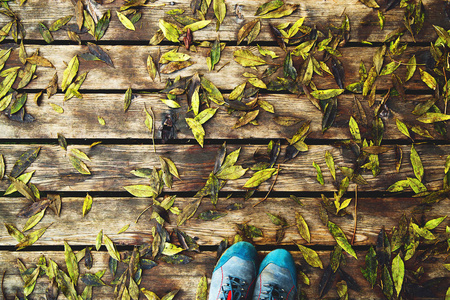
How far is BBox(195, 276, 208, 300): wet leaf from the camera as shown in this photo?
1502 mm

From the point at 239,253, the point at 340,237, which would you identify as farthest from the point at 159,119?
the point at 340,237

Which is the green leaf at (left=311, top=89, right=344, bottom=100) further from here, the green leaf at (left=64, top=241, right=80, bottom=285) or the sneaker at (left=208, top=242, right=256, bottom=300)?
the green leaf at (left=64, top=241, right=80, bottom=285)

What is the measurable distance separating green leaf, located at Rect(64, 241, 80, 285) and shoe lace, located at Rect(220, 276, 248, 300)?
772 millimetres

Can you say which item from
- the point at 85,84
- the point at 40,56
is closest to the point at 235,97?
the point at 85,84

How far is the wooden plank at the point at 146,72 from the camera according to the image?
153 centimetres

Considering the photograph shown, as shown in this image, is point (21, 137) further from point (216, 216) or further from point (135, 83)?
point (216, 216)

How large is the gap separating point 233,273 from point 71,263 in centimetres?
86

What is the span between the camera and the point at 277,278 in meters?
1.46

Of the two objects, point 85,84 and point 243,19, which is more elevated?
point 243,19

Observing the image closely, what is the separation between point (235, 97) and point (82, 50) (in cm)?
87

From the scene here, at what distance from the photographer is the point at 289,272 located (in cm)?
147

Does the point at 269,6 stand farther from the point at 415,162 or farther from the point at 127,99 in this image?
the point at 415,162

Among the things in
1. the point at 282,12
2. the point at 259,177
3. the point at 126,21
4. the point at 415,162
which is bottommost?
the point at 259,177

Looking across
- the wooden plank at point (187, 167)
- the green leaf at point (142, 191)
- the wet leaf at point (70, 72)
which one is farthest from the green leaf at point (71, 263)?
the wet leaf at point (70, 72)
